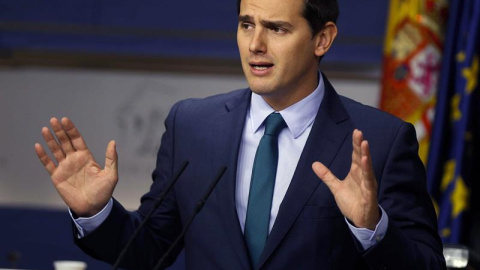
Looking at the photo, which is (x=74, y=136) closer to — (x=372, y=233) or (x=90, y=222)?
(x=90, y=222)

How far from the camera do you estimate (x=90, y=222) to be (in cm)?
227

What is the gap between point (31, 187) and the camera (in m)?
5.43

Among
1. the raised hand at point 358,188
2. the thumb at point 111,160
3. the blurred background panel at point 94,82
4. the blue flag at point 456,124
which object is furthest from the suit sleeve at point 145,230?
the blurred background panel at point 94,82

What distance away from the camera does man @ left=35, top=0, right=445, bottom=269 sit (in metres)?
2.24

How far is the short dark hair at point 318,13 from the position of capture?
2410 millimetres

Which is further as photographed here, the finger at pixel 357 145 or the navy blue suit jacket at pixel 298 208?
the navy blue suit jacket at pixel 298 208

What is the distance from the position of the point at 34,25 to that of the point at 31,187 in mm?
913

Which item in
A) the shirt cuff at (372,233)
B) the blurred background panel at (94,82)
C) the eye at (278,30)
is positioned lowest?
the blurred background panel at (94,82)

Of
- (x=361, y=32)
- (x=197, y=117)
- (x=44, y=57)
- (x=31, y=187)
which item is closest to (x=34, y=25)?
(x=44, y=57)

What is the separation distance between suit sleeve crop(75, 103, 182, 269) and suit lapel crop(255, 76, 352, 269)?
0.94 ft

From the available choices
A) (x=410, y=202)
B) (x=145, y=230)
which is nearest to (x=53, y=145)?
(x=145, y=230)

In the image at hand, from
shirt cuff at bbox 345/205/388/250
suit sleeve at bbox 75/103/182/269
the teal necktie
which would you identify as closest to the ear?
the teal necktie

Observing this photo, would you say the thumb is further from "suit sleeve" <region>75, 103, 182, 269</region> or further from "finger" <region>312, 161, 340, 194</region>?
"finger" <region>312, 161, 340, 194</region>

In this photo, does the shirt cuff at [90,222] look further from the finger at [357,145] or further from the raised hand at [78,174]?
the finger at [357,145]
